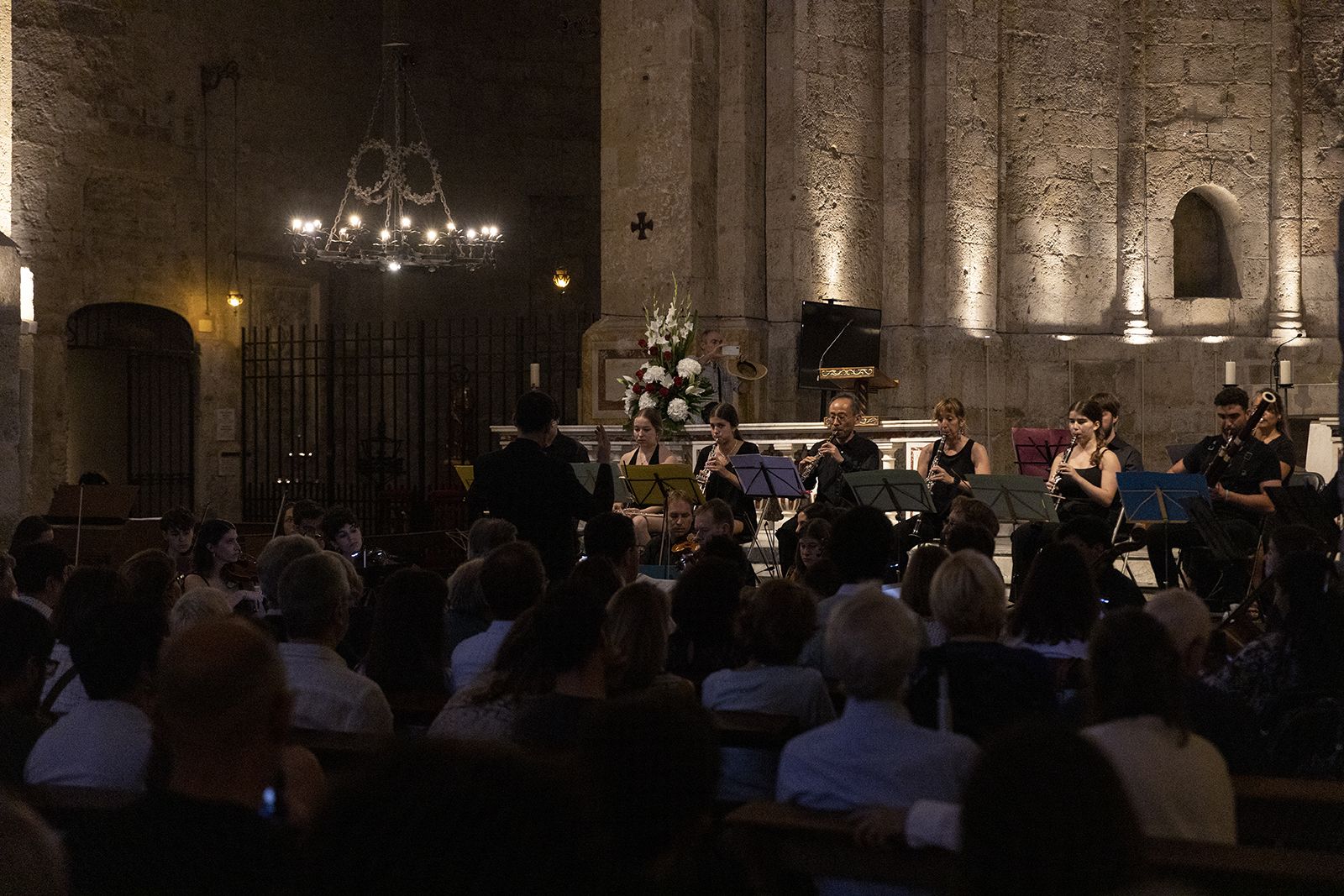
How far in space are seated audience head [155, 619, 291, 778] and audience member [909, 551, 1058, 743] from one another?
188 cm

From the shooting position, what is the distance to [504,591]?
14.8 ft

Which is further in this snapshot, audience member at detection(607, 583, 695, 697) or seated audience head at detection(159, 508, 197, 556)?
seated audience head at detection(159, 508, 197, 556)

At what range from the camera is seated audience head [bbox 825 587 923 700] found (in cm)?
302

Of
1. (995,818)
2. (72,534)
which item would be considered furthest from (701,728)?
(72,534)

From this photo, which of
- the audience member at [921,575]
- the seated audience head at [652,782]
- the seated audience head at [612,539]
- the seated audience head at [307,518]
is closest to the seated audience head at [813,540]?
the seated audience head at [612,539]

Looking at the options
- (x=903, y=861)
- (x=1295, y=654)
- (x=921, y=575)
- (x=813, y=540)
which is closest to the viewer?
(x=903, y=861)

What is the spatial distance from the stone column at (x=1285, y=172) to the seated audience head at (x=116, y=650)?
1396 centimetres

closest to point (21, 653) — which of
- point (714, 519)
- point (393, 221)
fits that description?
point (714, 519)

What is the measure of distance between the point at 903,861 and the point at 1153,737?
61 centimetres

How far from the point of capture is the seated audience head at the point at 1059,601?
4.36 metres

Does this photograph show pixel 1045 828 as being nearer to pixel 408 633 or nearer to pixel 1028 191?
pixel 408 633

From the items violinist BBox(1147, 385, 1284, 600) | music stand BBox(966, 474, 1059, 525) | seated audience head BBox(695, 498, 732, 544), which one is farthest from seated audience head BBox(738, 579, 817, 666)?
violinist BBox(1147, 385, 1284, 600)

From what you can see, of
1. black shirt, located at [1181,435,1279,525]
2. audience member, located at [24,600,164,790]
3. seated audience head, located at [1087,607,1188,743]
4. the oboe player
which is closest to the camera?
seated audience head, located at [1087,607,1188,743]

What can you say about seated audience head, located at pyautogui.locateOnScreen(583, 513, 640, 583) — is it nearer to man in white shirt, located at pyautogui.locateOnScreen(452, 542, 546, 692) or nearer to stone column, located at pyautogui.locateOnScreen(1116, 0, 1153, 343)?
man in white shirt, located at pyautogui.locateOnScreen(452, 542, 546, 692)
